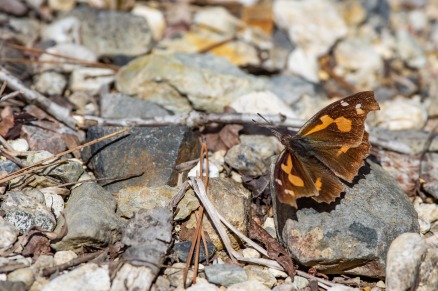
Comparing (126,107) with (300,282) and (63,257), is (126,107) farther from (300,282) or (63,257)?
(300,282)

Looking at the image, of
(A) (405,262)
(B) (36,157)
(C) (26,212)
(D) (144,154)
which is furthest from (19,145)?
(A) (405,262)

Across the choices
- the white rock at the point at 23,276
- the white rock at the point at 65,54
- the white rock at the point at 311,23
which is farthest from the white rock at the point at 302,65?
the white rock at the point at 23,276

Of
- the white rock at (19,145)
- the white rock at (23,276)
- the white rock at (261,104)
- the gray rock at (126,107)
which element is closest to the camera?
the white rock at (23,276)

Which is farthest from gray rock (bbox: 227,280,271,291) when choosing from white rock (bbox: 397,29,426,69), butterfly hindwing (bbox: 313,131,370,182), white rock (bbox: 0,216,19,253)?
white rock (bbox: 397,29,426,69)

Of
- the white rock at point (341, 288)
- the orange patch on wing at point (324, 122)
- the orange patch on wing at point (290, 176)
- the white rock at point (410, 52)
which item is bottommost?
the white rock at point (341, 288)

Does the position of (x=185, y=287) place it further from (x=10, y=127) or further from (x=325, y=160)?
(x=10, y=127)

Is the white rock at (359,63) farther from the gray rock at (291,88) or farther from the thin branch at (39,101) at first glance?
the thin branch at (39,101)

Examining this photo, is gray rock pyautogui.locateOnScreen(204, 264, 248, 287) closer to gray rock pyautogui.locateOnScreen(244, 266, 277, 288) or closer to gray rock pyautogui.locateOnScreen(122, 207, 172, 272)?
gray rock pyautogui.locateOnScreen(244, 266, 277, 288)

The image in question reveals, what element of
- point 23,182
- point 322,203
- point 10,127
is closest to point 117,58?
point 10,127
